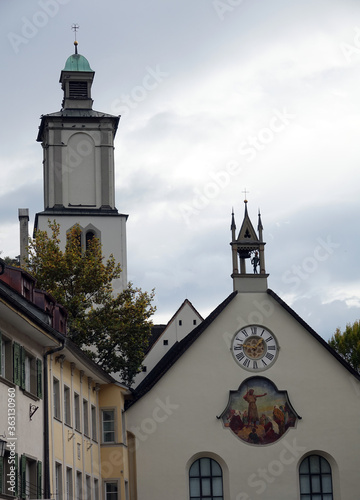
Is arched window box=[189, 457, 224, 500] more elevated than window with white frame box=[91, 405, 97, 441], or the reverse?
window with white frame box=[91, 405, 97, 441]

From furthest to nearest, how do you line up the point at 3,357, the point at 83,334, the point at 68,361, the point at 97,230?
the point at 97,230 < the point at 83,334 < the point at 68,361 < the point at 3,357

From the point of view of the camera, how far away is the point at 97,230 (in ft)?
239

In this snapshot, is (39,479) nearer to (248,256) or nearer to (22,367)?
(22,367)

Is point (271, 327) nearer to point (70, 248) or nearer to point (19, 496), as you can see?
point (70, 248)

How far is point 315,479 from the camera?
45625 mm

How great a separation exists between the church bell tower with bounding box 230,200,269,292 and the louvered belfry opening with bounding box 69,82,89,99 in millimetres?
31129

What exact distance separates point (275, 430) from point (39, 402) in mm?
17160

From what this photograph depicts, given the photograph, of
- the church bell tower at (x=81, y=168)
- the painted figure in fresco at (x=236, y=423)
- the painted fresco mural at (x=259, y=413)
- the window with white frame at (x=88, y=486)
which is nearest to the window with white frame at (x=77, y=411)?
the window with white frame at (x=88, y=486)

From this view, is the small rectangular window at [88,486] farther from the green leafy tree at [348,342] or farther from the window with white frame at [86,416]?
the green leafy tree at [348,342]

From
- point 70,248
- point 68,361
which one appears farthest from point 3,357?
point 70,248

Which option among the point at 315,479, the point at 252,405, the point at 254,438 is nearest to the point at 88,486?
the point at 254,438

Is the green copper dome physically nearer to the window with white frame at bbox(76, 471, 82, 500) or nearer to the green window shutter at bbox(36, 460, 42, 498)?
the window with white frame at bbox(76, 471, 82, 500)

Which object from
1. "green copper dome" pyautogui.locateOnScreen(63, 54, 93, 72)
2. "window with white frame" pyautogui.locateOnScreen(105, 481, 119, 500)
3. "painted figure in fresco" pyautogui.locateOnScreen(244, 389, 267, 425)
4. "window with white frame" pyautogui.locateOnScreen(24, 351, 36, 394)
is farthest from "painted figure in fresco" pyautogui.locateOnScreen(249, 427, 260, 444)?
"green copper dome" pyautogui.locateOnScreen(63, 54, 93, 72)

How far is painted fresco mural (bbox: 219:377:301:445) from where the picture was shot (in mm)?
45969
